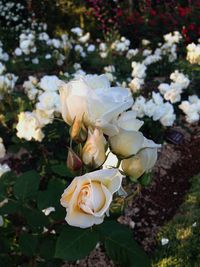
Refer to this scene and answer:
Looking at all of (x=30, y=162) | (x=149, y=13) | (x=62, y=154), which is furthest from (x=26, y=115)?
(x=149, y=13)

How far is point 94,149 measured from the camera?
1100 mm

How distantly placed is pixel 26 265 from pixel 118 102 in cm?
104

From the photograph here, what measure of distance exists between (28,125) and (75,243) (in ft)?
4.29

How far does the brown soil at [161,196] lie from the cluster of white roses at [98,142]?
1.69 meters

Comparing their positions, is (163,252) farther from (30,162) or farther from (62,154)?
(30,162)

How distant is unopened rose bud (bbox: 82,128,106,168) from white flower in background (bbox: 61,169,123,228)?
8 centimetres

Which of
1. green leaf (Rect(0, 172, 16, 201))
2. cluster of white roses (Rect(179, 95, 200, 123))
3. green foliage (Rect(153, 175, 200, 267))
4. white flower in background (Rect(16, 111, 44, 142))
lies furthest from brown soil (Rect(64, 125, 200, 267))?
green leaf (Rect(0, 172, 16, 201))

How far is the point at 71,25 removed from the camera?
293 inches

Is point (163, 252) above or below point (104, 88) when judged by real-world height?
below

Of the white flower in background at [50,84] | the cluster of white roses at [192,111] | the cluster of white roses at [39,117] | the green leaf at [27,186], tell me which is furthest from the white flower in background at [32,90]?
the green leaf at [27,186]

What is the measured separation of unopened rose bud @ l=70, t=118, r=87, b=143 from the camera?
1.11 meters

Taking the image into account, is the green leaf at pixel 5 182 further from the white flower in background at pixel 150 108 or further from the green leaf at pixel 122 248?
the white flower in background at pixel 150 108

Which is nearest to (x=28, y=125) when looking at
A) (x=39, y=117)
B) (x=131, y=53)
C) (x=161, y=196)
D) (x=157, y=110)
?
(x=39, y=117)

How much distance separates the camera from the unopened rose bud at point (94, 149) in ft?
3.59
